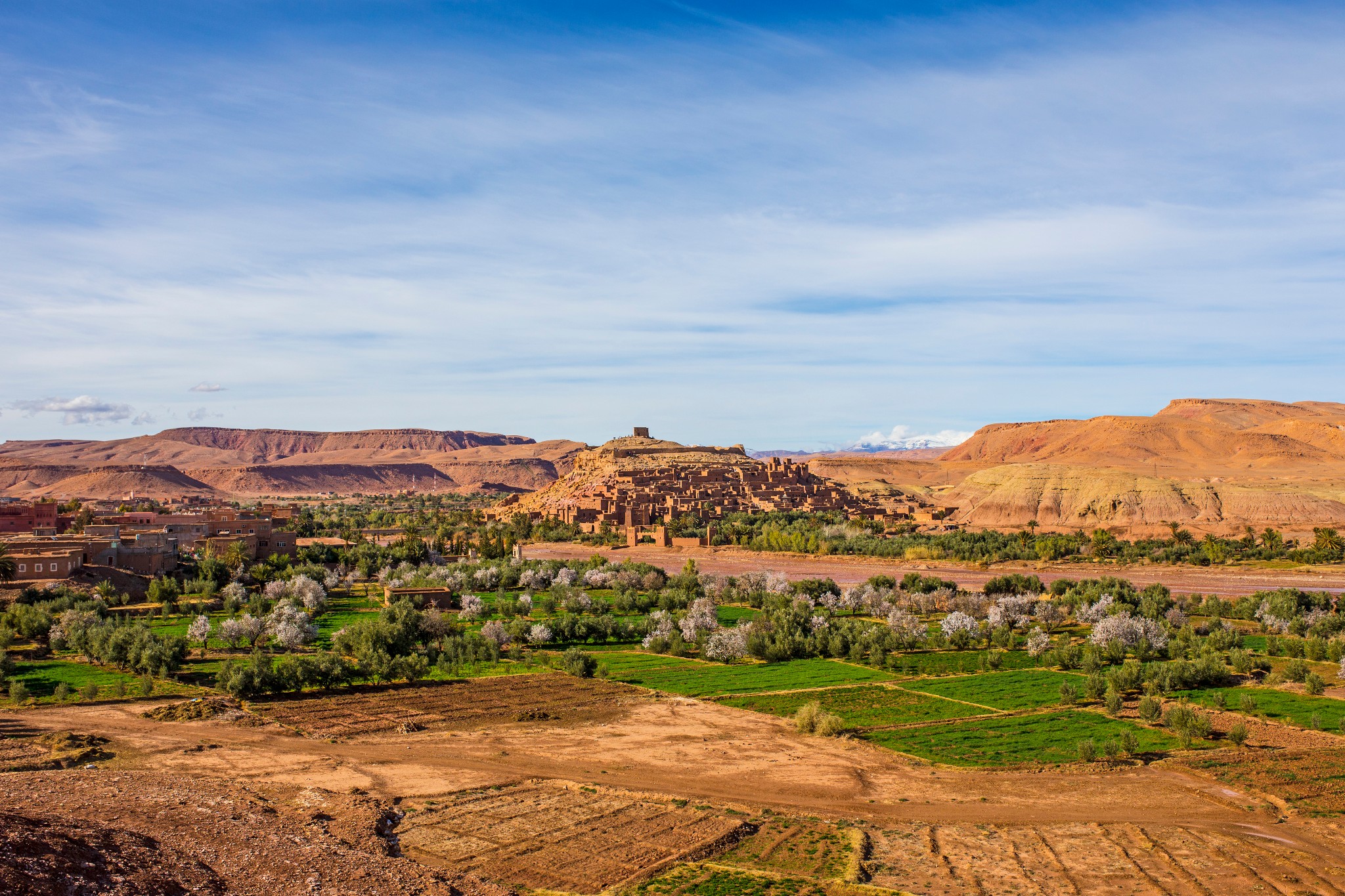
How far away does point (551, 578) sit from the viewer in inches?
2274

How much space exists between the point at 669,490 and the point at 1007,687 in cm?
7659

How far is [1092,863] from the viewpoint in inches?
695

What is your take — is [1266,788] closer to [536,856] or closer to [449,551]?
[536,856]

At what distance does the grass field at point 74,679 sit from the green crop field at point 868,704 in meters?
16.4

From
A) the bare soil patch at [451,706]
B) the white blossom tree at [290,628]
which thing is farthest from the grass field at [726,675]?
the white blossom tree at [290,628]

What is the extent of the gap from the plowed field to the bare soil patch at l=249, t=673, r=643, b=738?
38.6ft

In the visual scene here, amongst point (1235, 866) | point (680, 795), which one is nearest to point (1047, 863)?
point (1235, 866)

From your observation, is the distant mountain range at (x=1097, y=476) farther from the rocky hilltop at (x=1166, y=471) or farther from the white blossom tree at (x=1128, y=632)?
the white blossom tree at (x=1128, y=632)

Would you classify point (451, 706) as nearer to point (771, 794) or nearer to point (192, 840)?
point (771, 794)

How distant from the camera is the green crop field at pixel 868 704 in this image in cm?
2828

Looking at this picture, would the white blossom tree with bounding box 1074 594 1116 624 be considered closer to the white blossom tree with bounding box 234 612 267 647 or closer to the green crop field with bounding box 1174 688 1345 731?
the green crop field with bounding box 1174 688 1345 731

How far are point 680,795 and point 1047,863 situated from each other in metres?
7.21

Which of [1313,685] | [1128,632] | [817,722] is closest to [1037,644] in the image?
[1128,632]

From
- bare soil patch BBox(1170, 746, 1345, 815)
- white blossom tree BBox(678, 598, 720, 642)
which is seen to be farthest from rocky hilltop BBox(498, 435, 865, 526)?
bare soil patch BBox(1170, 746, 1345, 815)
